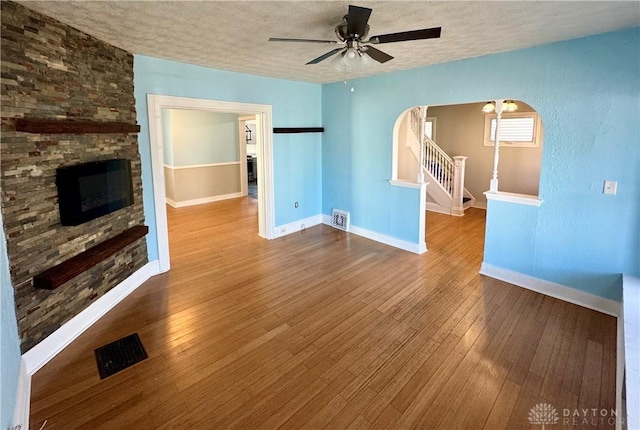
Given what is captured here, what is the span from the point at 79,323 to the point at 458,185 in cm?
637

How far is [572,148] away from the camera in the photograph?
3.24 metres

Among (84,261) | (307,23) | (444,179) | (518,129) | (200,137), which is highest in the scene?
(307,23)

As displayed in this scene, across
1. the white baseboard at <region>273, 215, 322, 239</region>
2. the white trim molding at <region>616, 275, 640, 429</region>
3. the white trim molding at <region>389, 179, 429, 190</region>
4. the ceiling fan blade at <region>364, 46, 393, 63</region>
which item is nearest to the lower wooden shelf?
the white baseboard at <region>273, 215, 322, 239</region>

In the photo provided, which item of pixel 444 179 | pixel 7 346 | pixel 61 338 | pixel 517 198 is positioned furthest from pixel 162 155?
pixel 444 179

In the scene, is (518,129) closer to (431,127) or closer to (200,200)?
(431,127)

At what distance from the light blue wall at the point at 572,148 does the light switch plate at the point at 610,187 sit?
0.04m

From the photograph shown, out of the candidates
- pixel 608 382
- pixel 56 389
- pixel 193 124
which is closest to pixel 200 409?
pixel 56 389

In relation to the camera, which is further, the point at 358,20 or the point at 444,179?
the point at 444,179

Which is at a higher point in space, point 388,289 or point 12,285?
point 12,285

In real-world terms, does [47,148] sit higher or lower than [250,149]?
lower

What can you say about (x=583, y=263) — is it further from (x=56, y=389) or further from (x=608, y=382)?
(x=56, y=389)

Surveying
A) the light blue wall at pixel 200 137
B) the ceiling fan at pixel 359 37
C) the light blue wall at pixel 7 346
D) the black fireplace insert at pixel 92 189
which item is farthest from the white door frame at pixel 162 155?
the light blue wall at pixel 200 137

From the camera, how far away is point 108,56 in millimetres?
3240

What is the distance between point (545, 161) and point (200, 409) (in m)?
3.79
